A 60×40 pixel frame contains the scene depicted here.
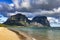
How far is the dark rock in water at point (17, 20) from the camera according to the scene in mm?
6524

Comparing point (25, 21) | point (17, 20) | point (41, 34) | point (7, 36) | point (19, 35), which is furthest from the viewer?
point (41, 34)

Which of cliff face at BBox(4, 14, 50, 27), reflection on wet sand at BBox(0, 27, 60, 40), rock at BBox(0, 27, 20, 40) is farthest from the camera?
cliff face at BBox(4, 14, 50, 27)

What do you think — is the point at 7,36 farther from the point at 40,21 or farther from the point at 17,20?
the point at 40,21

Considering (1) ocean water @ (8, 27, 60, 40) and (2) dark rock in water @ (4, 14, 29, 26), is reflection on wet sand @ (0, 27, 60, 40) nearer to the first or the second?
(1) ocean water @ (8, 27, 60, 40)

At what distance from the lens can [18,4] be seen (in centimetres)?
658

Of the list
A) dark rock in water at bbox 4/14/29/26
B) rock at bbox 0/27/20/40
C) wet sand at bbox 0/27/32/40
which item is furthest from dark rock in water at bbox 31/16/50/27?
rock at bbox 0/27/20/40

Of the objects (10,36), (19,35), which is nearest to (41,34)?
(19,35)

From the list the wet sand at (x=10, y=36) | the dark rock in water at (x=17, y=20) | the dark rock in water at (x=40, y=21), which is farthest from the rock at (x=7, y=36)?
the dark rock in water at (x=40, y=21)

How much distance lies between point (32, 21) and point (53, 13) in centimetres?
87

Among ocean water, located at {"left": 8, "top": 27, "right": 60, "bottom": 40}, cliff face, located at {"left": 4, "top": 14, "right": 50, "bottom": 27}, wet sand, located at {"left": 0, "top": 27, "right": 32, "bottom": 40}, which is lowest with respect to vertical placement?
ocean water, located at {"left": 8, "top": 27, "right": 60, "bottom": 40}

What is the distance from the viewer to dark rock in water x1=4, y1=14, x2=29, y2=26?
6.52 meters

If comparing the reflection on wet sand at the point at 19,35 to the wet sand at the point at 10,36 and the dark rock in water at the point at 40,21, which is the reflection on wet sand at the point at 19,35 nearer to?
the wet sand at the point at 10,36

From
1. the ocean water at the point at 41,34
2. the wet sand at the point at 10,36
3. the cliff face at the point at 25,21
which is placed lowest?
the ocean water at the point at 41,34

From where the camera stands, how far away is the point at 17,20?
6.92 m
